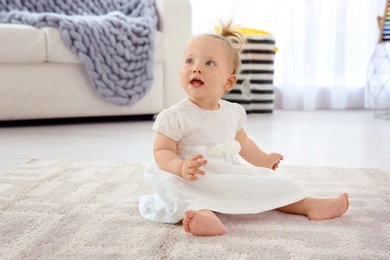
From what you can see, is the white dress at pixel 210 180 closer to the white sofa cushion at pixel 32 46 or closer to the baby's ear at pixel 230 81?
Result: the baby's ear at pixel 230 81

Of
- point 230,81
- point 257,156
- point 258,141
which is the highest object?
point 230,81

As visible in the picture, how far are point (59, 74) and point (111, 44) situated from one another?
0.23 meters

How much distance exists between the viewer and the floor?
4.64 feet

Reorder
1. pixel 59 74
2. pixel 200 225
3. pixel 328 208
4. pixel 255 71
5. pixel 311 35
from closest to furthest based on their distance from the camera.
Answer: pixel 200 225, pixel 328 208, pixel 59 74, pixel 255 71, pixel 311 35

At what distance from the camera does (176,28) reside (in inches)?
85.2

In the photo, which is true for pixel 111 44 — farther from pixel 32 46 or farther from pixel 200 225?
pixel 200 225

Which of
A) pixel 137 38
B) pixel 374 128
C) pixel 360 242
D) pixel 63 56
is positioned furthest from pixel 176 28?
pixel 360 242

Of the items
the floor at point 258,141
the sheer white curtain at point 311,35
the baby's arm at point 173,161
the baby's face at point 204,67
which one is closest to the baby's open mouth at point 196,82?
the baby's face at point 204,67

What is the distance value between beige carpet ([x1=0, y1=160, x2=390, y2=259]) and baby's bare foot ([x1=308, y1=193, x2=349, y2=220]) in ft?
0.05

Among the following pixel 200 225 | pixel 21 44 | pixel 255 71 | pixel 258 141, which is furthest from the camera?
pixel 255 71

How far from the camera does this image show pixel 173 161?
0.83 meters

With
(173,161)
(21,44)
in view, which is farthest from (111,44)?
(173,161)

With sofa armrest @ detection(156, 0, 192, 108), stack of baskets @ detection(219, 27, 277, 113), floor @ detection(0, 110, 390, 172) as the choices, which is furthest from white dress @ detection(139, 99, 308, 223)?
stack of baskets @ detection(219, 27, 277, 113)

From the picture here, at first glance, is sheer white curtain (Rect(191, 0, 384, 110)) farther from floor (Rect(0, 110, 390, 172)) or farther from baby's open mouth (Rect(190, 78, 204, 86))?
baby's open mouth (Rect(190, 78, 204, 86))
